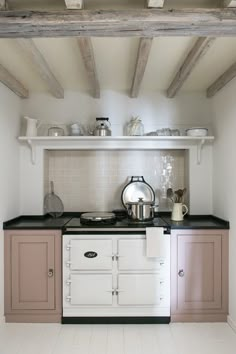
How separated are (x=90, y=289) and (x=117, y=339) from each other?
483 mm

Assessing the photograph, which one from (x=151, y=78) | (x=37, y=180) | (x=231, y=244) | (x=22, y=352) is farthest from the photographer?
(x=37, y=180)

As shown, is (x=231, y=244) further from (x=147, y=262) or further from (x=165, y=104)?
(x=165, y=104)

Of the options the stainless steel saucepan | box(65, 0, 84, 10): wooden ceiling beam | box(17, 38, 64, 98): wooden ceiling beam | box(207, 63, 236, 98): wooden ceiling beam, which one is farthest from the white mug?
box(65, 0, 84, 10): wooden ceiling beam

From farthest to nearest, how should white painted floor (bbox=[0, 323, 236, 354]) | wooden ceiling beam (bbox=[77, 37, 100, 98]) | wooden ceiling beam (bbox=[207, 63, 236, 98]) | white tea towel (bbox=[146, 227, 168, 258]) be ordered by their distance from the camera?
1. white tea towel (bbox=[146, 227, 168, 258])
2. wooden ceiling beam (bbox=[207, 63, 236, 98])
3. white painted floor (bbox=[0, 323, 236, 354])
4. wooden ceiling beam (bbox=[77, 37, 100, 98])

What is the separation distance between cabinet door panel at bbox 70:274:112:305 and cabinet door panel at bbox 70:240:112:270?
0.09 meters

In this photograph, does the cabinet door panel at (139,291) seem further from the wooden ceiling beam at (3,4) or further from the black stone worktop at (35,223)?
the wooden ceiling beam at (3,4)

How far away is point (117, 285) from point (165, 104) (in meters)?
1.96

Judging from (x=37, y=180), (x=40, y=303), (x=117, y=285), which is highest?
(x=37, y=180)

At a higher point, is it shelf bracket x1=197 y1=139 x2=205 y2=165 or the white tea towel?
shelf bracket x1=197 y1=139 x2=205 y2=165

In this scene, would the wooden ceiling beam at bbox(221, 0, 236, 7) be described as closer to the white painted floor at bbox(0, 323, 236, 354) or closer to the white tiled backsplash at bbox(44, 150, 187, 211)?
the white tiled backsplash at bbox(44, 150, 187, 211)

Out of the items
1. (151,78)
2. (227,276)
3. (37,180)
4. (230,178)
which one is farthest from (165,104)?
(227,276)

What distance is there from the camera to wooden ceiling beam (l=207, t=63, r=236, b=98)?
266 cm

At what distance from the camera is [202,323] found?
2.83m

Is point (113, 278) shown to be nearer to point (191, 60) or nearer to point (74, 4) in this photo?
point (191, 60)
